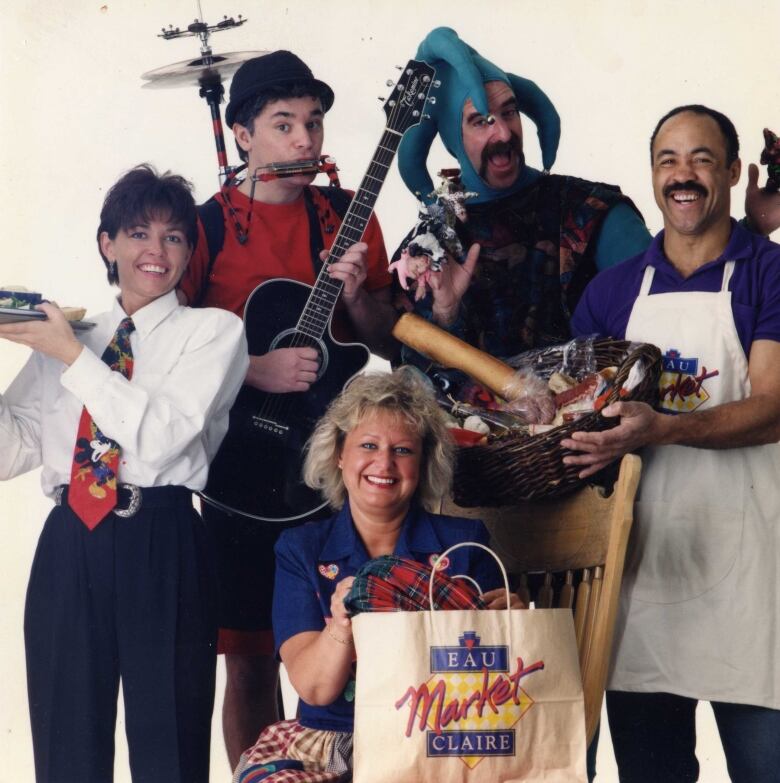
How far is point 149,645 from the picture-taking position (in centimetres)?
246

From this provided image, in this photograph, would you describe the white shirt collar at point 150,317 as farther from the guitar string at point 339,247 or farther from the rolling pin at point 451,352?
the rolling pin at point 451,352

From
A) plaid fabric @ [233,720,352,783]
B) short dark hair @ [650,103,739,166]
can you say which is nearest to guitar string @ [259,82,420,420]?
short dark hair @ [650,103,739,166]

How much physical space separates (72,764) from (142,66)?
159 centimetres

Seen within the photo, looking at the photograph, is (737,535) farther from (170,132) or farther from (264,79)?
(170,132)

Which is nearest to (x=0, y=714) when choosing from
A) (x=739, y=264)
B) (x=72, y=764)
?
(x=72, y=764)

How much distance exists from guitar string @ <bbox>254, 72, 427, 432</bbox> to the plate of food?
45 cm

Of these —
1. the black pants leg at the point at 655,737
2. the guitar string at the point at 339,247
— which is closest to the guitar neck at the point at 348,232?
the guitar string at the point at 339,247

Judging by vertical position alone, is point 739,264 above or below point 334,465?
above

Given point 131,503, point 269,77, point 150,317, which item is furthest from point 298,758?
point 269,77

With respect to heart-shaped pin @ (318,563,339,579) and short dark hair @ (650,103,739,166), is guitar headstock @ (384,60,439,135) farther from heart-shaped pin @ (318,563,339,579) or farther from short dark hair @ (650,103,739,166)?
heart-shaped pin @ (318,563,339,579)

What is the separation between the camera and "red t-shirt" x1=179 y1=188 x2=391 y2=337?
2734 mm

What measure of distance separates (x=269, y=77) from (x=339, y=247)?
1.34 feet

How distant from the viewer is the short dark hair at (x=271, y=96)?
9.08 ft

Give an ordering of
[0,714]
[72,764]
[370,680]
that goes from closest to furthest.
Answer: [370,680]
[72,764]
[0,714]
